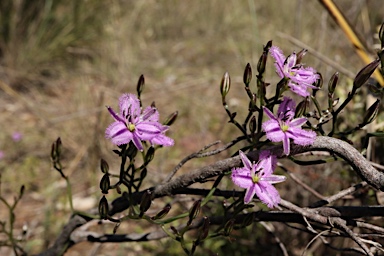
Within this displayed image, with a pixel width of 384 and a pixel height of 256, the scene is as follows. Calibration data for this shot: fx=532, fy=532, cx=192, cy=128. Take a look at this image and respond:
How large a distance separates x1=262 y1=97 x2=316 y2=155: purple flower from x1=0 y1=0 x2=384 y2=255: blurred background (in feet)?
3.82

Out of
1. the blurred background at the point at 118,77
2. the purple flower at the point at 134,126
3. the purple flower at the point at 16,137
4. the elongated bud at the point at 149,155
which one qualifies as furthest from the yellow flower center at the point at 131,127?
the purple flower at the point at 16,137

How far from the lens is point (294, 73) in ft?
3.84

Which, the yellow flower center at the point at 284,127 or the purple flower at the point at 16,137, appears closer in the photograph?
the yellow flower center at the point at 284,127

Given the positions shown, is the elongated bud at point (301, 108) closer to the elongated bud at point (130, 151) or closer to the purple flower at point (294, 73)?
the purple flower at point (294, 73)

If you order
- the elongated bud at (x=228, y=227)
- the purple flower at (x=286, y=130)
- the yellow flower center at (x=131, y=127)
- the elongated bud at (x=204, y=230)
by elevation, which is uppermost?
the yellow flower center at (x=131, y=127)

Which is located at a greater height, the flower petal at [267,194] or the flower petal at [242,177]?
the flower petal at [242,177]

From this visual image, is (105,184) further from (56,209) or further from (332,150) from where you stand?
(56,209)

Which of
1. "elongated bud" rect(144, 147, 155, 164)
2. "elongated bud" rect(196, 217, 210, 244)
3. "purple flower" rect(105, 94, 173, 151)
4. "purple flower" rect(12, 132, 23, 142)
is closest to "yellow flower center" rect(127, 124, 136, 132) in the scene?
"purple flower" rect(105, 94, 173, 151)

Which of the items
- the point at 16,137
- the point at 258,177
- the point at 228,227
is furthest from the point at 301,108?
the point at 16,137

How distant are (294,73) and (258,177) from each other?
0.24 metres

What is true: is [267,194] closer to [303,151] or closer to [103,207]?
[303,151]

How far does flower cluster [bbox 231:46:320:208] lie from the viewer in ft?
3.57

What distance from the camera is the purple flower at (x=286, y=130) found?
1080 mm

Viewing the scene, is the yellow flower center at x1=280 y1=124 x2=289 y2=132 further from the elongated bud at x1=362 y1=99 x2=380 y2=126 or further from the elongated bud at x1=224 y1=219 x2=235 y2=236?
the elongated bud at x1=224 y1=219 x2=235 y2=236
